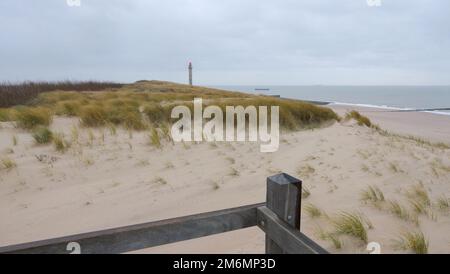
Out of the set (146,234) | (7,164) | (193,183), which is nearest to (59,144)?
(7,164)

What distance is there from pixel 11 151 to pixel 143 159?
250 centimetres

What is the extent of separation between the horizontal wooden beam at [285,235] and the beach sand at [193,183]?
148cm

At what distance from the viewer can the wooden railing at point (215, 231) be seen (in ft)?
4.83

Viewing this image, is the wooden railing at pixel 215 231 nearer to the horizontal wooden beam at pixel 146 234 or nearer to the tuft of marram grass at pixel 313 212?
the horizontal wooden beam at pixel 146 234

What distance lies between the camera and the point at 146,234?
1.61 m

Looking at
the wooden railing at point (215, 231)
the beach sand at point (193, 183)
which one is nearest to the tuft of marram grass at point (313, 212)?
the beach sand at point (193, 183)

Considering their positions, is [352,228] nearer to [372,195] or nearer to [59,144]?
[372,195]

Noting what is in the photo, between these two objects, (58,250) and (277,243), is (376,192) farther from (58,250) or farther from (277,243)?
(58,250)

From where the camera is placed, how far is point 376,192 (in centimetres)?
453

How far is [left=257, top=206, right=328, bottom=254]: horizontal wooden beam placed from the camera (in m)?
1.46

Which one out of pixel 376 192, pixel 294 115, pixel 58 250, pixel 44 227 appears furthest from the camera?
pixel 294 115

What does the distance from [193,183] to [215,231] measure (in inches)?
125

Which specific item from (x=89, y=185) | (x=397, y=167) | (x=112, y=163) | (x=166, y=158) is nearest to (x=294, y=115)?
(x=397, y=167)

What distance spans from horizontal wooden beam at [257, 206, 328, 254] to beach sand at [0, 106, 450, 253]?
148 centimetres
